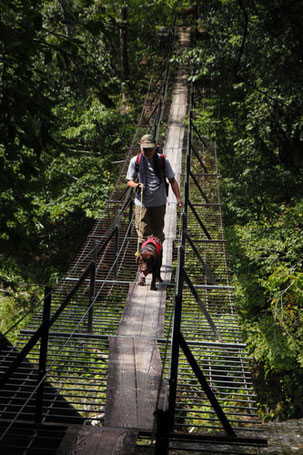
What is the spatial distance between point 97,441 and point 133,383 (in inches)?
30.1

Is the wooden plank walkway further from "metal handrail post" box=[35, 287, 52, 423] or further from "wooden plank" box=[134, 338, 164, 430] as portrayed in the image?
"metal handrail post" box=[35, 287, 52, 423]

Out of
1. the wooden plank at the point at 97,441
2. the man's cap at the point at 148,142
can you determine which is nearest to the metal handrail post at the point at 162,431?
the wooden plank at the point at 97,441

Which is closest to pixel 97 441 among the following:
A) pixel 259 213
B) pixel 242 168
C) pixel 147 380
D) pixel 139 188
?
pixel 147 380

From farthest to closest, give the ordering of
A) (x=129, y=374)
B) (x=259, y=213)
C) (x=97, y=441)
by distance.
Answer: (x=259, y=213)
(x=129, y=374)
(x=97, y=441)

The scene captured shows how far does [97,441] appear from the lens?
2.47m

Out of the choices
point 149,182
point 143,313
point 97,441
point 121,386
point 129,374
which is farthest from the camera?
point 149,182

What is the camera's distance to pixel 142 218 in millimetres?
4863

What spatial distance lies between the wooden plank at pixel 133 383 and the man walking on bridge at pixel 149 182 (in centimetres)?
141

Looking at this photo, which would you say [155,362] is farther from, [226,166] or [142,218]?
[226,166]

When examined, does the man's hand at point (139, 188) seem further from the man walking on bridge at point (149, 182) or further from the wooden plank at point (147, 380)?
the wooden plank at point (147, 380)

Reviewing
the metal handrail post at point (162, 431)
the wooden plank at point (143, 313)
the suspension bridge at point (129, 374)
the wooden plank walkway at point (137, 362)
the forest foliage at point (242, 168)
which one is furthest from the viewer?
the forest foliage at point (242, 168)

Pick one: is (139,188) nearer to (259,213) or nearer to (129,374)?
(129,374)

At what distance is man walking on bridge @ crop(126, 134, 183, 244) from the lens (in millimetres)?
4668

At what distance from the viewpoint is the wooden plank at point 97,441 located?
239cm
